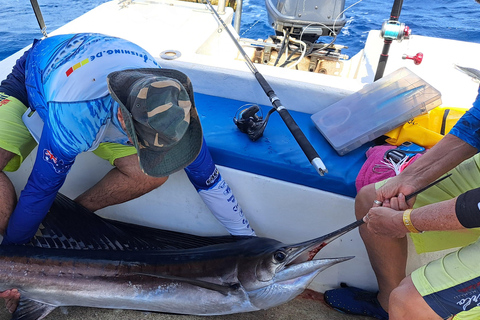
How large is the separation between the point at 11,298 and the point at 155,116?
1.16 meters

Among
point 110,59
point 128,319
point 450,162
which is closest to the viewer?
point 450,162

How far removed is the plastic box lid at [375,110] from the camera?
5.66 feet

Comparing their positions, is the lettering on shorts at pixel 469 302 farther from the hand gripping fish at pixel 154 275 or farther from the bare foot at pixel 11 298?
the bare foot at pixel 11 298

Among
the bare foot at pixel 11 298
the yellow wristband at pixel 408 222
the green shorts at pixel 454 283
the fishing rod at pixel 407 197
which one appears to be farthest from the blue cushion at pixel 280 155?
the bare foot at pixel 11 298

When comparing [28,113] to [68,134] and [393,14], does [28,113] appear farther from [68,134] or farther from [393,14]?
[393,14]

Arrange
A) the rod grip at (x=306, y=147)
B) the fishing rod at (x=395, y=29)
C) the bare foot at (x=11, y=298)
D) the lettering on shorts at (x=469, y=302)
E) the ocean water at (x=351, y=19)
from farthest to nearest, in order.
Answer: the ocean water at (x=351, y=19) < the fishing rod at (x=395, y=29) < the bare foot at (x=11, y=298) < the rod grip at (x=306, y=147) < the lettering on shorts at (x=469, y=302)

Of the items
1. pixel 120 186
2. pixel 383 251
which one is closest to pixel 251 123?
pixel 120 186

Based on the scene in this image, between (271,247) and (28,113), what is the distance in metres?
1.28

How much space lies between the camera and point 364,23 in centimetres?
766

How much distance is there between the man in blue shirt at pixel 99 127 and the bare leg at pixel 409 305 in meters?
0.76

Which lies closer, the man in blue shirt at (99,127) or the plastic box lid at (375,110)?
the man in blue shirt at (99,127)

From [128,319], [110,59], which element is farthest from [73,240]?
[110,59]

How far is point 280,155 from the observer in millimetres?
1728

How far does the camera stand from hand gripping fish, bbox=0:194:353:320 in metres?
1.52
